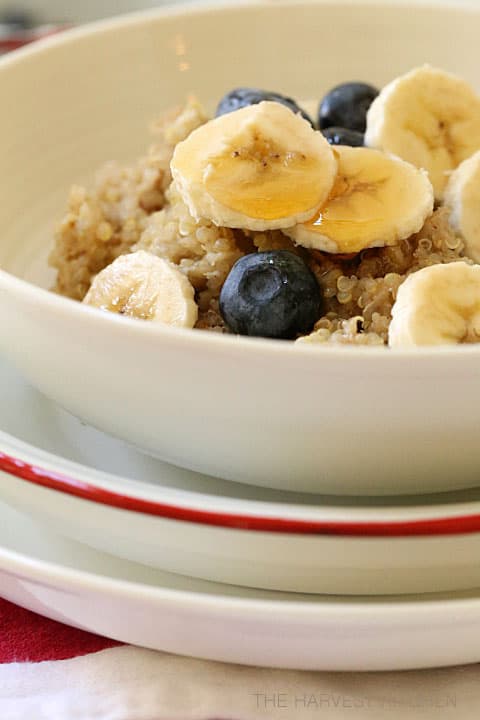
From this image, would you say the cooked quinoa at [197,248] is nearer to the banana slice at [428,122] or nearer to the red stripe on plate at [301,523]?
the banana slice at [428,122]

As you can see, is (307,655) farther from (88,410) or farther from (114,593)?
(88,410)

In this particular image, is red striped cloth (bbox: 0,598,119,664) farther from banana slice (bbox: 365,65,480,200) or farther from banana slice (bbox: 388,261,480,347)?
banana slice (bbox: 365,65,480,200)

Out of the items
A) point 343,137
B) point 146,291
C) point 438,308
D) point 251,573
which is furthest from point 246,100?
point 251,573

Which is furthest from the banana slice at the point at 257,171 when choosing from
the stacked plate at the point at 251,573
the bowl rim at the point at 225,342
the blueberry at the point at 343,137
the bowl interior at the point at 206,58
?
the bowl interior at the point at 206,58

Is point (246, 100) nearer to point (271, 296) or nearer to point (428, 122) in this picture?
point (428, 122)

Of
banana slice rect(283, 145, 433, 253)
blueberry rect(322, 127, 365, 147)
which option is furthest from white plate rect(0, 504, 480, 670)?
blueberry rect(322, 127, 365, 147)

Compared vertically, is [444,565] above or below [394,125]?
below

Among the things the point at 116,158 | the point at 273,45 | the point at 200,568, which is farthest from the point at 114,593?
the point at 273,45
